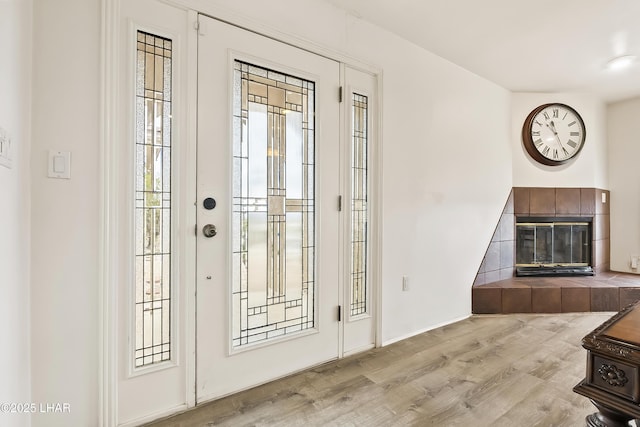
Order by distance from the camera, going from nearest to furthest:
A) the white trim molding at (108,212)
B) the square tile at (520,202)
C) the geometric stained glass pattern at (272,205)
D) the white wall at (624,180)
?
the white trim molding at (108,212) < the geometric stained glass pattern at (272,205) < the square tile at (520,202) < the white wall at (624,180)

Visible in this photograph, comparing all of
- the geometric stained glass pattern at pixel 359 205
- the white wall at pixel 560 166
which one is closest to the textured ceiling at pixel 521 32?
the white wall at pixel 560 166

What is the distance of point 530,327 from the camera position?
296 cm

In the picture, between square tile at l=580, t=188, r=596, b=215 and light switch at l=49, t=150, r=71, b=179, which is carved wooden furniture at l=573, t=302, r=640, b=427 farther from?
→ square tile at l=580, t=188, r=596, b=215

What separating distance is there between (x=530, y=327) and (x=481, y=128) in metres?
2.00

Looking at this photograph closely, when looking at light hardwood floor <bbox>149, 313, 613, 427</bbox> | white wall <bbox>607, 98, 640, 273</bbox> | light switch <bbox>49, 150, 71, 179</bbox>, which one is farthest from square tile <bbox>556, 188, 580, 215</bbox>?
light switch <bbox>49, 150, 71, 179</bbox>

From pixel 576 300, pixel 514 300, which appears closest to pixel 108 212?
pixel 514 300

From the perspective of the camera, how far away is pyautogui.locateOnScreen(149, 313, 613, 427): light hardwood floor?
165 centimetres

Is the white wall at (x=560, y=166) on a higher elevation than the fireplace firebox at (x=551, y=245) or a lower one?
higher

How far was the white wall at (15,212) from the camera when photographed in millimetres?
1081

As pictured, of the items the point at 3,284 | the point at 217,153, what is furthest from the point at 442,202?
the point at 3,284

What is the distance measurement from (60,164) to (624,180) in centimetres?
568

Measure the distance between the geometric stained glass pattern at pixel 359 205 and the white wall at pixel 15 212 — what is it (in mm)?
1803

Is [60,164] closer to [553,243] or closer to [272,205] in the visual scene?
[272,205]

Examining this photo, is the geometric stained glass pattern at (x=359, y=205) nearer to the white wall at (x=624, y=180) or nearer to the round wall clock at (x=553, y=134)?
the round wall clock at (x=553, y=134)
